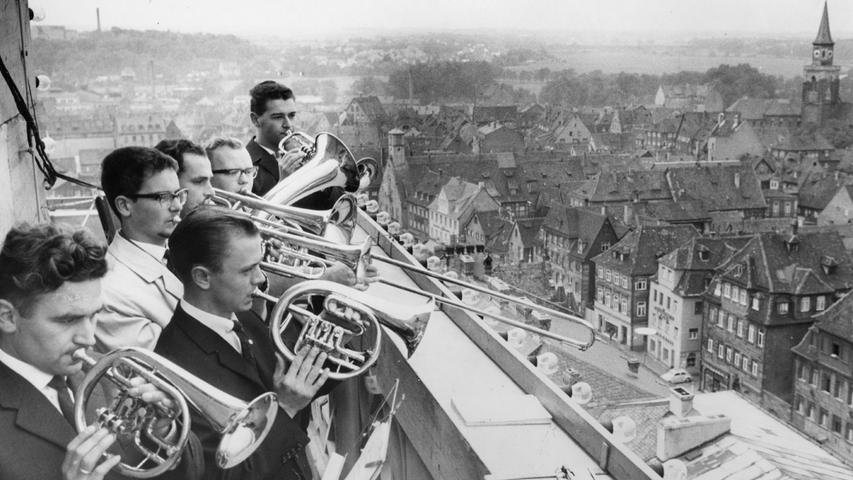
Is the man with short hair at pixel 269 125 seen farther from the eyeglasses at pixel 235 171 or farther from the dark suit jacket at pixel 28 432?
the dark suit jacket at pixel 28 432

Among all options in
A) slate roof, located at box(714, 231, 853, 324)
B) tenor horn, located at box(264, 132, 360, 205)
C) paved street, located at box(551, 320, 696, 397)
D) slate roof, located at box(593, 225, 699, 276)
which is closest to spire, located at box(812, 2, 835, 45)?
slate roof, located at box(593, 225, 699, 276)

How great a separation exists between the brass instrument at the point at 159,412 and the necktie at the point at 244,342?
1.35 ft

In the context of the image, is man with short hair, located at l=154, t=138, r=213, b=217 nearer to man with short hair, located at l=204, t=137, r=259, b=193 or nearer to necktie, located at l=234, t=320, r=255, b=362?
man with short hair, located at l=204, t=137, r=259, b=193

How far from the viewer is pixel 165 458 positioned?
1.59 metres

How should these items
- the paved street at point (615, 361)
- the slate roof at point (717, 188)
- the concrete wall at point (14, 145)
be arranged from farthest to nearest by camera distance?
1. the slate roof at point (717, 188)
2. the paved street at point (615, 361)
3. the concrete wall at point (14, 145)

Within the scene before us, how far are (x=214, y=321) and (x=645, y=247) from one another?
24549mm

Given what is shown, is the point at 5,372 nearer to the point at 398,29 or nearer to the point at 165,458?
the point at 165,458

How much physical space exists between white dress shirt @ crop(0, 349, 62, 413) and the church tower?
46356mm

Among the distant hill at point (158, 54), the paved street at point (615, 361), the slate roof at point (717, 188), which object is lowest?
the paved street at point (615, 361)

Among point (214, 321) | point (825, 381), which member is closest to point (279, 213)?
point (214, 321)

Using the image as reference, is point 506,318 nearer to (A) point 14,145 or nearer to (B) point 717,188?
(A) point 14,145

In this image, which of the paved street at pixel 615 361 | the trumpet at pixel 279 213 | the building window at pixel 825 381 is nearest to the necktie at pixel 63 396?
the trumpet at pixel 279 213

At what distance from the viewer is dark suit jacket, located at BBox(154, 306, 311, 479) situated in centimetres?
194

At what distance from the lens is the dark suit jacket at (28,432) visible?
1.47 meters
